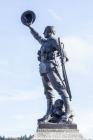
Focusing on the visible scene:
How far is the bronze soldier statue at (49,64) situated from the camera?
21.9 m

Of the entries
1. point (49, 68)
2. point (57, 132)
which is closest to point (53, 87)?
point (49, 68)

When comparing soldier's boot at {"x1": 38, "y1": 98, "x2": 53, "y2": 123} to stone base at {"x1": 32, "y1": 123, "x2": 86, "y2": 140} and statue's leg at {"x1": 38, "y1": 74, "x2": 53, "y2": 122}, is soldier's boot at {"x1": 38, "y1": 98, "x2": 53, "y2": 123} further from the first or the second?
stone base at {"x1": 32, "y1": 123, "x2": 86, "y2": 140}

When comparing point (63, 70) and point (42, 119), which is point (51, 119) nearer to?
point (42, 119)

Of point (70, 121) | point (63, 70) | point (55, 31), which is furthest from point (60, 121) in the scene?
point (55, 31)

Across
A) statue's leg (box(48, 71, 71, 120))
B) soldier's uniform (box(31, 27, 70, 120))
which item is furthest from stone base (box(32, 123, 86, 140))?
statue's leg (box(48, 71, 71, 120))

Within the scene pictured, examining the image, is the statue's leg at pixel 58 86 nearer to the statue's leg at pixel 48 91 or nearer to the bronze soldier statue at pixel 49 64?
the bronze soldier statue at pixel 49 64

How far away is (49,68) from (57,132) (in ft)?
7.51

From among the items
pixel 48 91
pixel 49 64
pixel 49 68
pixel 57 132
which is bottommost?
pixel 57 132

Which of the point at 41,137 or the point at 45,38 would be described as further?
the point at 45,38

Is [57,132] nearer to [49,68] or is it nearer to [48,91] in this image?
[48,91]

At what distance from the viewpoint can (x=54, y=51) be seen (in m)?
22.2

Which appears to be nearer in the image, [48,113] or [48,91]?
[48,113]

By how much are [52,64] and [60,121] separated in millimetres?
2023

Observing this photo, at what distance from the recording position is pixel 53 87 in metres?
22.2
